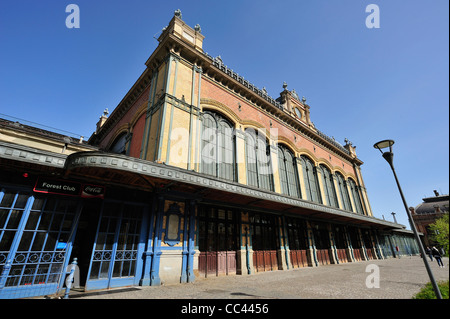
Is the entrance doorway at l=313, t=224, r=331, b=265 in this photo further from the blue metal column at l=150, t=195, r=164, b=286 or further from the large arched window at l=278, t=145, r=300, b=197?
the blue metal column at l=150, t=195, r=164, b=286

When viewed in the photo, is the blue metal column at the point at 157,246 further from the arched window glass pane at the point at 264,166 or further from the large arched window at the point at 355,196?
the large arched window at the point at 355,196

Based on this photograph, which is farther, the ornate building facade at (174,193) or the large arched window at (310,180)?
the large arched window at (310,180)

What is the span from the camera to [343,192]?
75.6 ft

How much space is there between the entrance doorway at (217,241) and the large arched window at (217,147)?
2.19 m

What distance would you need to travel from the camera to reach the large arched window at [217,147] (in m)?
11.4

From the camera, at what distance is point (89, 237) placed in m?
8.02

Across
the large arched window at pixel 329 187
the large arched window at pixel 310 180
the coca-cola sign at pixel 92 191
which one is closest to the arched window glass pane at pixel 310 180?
the large arched window at pixel 310 180

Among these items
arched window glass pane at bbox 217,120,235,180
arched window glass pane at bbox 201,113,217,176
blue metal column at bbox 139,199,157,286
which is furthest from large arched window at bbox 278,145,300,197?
blue metal column at bbox 139,199,157,286

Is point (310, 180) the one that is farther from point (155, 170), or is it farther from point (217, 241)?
point (155, 170)

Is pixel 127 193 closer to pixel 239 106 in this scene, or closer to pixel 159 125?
pixel 159 125

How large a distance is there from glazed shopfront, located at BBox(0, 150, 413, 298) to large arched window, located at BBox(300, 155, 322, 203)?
6624mm

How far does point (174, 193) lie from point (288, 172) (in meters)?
10.8

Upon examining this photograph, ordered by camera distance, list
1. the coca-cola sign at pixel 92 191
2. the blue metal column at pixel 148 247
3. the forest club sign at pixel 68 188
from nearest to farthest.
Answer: the forest club sign at pixel 68 188, the coca-cola sign at pixel 92 191, the blue metal column at pixel 148 247

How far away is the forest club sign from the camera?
20.9 feet
